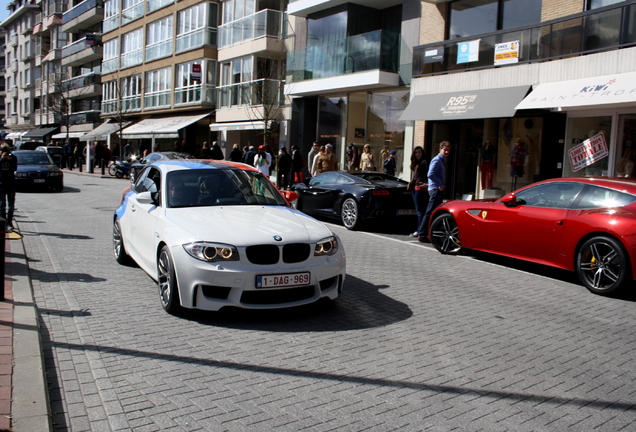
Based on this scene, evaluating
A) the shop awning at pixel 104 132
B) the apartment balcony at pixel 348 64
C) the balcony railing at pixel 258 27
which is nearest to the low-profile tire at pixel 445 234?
the apartment balcony at pixel 348 64

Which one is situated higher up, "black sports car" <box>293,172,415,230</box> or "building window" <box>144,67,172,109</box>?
"building window" <box>144,67,172,109</box>

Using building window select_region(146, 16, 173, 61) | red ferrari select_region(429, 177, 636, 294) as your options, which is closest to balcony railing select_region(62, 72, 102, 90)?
building window select_region(146, 16, 173, 61)

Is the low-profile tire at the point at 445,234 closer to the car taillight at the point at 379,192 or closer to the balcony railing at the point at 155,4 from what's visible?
the car taillight at the point at 379,192

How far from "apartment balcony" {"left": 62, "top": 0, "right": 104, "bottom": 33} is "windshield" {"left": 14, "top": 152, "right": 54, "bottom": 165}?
37307 millimetres

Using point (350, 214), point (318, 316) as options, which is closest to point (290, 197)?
point (318, 316)

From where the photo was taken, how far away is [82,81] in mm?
57125

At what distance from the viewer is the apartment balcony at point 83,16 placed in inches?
2130

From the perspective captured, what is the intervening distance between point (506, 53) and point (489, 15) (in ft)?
7.74

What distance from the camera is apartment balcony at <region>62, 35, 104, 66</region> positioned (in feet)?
181

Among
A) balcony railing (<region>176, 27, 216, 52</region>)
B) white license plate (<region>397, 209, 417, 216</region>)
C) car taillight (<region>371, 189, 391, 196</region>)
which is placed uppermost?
balcony railing (<region>176, 27, 216, 52</region>)

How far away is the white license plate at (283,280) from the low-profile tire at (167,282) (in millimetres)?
839

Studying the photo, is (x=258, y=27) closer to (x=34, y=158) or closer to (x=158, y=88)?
(x=158, y=88)

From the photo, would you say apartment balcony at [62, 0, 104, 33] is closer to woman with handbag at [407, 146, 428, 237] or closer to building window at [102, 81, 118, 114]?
building window at [102, 81, 118, 114]

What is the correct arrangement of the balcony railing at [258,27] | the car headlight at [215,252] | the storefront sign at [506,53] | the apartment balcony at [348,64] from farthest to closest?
the balcony railing at [258,27] < the apartment balcony at [348,64] < the storefront sign at [506,53] < the car headlight at [215,252]
